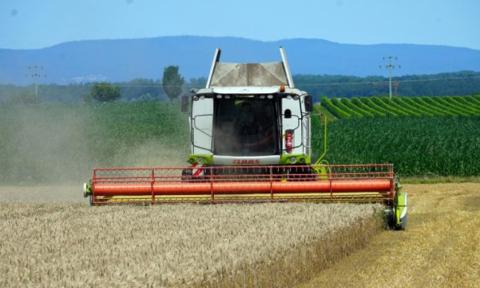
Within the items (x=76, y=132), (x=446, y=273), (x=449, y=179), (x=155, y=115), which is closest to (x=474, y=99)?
(x=155, y=115)

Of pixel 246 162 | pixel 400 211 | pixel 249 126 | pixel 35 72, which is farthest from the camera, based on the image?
pixel 35 72

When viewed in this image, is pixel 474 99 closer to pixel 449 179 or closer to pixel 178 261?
pixel 449 179

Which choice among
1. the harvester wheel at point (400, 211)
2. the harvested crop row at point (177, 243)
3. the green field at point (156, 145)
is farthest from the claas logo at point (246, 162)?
the green field at point (156, 145)

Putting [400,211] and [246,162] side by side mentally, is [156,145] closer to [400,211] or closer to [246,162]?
[246,162]

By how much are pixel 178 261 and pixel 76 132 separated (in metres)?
29.2

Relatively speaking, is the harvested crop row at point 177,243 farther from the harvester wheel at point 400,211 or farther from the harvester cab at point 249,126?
the harvester cab at point 249,126

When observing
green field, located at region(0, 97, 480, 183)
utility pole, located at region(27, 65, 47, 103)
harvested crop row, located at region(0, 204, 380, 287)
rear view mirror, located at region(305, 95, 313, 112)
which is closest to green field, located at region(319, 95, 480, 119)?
green field, located at region(0, 97, 480, 183)

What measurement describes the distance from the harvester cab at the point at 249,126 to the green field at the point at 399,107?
135 feet

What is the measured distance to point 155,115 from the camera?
47.4m

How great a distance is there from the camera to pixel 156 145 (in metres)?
32.2

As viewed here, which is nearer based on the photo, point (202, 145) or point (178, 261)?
point (178, 261)

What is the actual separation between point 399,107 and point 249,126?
163 ft

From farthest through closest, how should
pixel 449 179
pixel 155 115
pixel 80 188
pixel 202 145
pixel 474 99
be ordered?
pixel 474 99, pixel 155 115, pixel 449 179, pixel 80 188, pixel 202 145

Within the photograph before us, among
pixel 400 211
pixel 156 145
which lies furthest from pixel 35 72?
pixel 400 211
